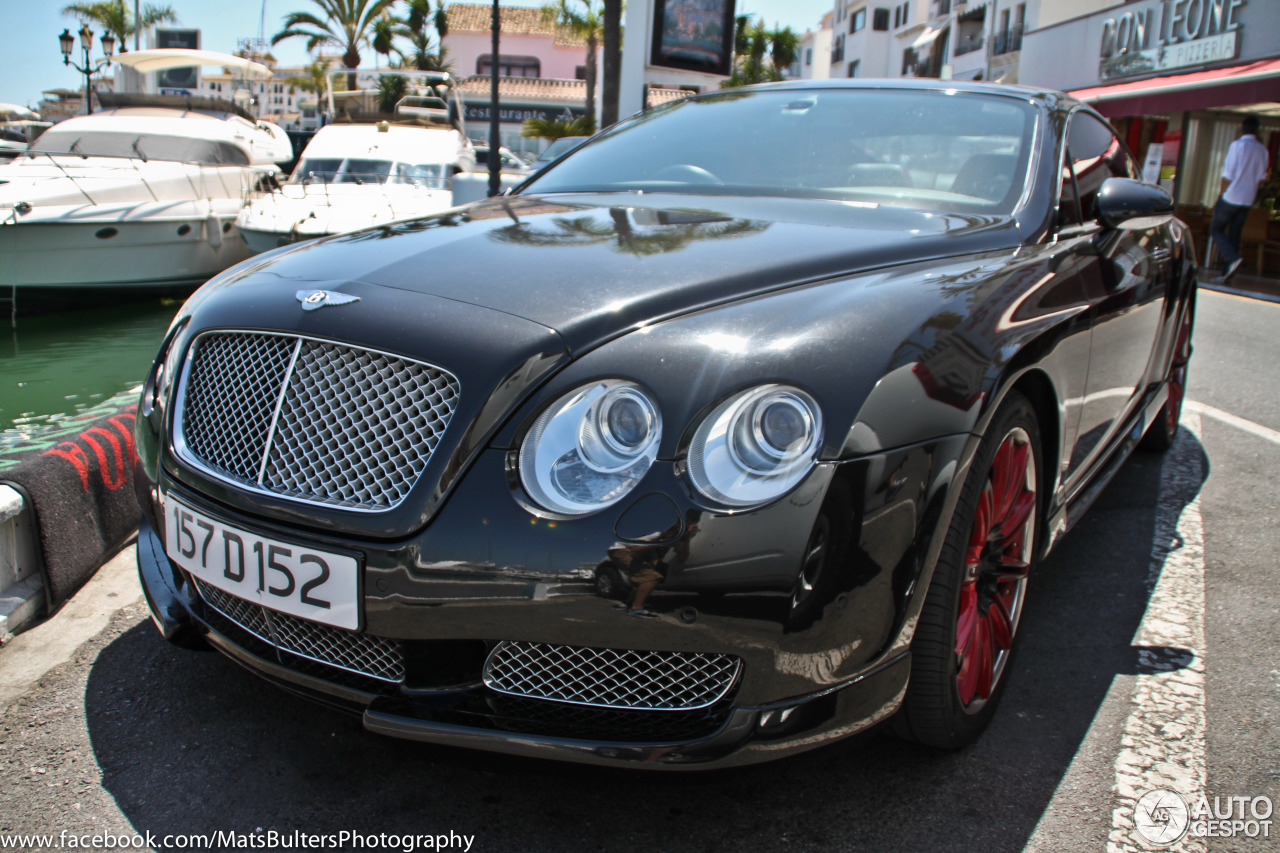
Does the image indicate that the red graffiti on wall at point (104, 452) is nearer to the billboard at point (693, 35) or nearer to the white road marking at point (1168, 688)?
the white road marking at point (1168, 688)

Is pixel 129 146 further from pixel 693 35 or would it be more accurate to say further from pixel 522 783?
pixel 693 35

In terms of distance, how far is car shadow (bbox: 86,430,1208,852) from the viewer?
5.99ft

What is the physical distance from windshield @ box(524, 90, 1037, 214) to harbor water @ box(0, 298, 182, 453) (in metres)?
4.15

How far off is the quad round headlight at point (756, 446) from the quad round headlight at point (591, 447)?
0.09 meters

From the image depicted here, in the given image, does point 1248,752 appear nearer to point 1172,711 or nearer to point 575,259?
point 1172,711

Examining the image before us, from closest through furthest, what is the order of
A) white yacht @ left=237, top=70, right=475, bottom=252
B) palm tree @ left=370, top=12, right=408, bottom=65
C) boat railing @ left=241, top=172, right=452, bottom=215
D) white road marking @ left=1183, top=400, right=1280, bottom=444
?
white road marking @ left=1183, top=400, right=1280, bottom=444
white yacht @ left=237, top=70, right=475, bottom=252
boat railing @ left=241, top=172, right=452, bottom=215
palm tree @ left=370, top=12, right=408, bottom=65

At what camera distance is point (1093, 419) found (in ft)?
8.75

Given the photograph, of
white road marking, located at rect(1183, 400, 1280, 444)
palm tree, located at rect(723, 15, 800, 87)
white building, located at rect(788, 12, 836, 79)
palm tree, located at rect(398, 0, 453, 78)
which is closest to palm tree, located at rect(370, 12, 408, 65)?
palm tree, located at rect(398, 0, 453, 78)

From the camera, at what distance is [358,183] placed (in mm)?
11547

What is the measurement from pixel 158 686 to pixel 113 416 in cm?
124

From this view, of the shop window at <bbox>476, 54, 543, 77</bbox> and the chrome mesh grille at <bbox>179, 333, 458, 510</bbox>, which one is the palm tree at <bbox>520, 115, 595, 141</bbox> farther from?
the chrome mesh grille at <bbox>179, 333, 458, 510</bbox>

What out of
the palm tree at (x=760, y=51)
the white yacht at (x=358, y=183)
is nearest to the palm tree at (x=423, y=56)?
the palm tree at (x=760, y=51)

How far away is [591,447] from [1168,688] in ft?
5.45

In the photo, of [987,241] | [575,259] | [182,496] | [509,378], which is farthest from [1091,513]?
[182,496]
